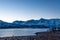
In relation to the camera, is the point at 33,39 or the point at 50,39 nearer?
the point at 50,39

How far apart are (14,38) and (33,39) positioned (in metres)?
2.28

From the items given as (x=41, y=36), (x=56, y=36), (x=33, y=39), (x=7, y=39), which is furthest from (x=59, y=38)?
(x=7, y=39)

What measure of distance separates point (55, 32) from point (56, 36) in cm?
40

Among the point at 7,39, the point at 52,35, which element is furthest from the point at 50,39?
the point at 7,39

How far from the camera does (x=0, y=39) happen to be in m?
20.8

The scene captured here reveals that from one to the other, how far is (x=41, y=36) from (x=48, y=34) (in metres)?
0.88

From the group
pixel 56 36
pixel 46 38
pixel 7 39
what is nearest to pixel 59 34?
pixel 56 36

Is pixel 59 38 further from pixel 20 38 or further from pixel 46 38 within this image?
pixel 20 38

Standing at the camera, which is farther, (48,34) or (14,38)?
(14,38)

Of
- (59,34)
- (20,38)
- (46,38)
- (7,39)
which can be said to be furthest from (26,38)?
(59,34)

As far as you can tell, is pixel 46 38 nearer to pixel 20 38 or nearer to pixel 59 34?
pixel 59 34

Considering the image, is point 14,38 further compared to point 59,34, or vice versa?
point 14,38

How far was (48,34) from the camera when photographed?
1827cm

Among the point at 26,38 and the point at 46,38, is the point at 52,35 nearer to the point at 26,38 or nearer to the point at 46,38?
the point at 46,38
